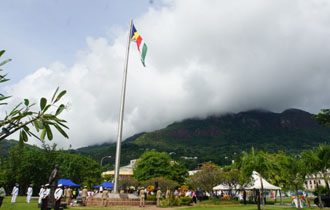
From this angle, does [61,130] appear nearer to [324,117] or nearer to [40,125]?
[40,125]

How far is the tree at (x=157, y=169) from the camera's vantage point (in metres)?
58.0

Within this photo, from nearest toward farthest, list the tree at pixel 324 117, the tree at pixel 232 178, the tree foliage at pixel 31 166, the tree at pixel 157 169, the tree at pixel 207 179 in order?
the tree at pixel 324 117, the tree at pixel 207 179, the tree at pixel 232 178, the tree foliage at pixel 31 166, the tree at pixel 157 169

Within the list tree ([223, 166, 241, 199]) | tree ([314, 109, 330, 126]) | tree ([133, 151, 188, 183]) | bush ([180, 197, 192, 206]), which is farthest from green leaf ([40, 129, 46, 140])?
tree ([133, 151, 188, 183])

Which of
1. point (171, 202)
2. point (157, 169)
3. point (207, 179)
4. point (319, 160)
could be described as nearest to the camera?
point (319, 160)

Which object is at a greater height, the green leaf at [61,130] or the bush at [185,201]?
the green leaf at [61,130]

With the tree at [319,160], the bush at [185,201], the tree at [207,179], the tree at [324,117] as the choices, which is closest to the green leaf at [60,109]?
the tree at [324,117]

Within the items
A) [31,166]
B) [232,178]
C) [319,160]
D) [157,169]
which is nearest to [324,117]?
[319,160]

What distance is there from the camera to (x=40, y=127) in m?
2.78

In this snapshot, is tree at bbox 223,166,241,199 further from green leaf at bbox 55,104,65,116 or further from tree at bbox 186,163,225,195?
green leaf at bbox 55,104,65,116

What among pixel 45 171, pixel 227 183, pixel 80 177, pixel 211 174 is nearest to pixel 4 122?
pixel 211 174

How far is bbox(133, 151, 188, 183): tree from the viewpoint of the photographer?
190 feet

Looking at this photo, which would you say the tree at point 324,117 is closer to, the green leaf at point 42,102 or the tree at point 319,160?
the tree at point 319,160

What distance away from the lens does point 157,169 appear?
58.4 m

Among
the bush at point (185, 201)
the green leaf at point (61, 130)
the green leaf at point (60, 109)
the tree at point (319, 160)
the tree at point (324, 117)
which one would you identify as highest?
the tree at point (324, 117)
